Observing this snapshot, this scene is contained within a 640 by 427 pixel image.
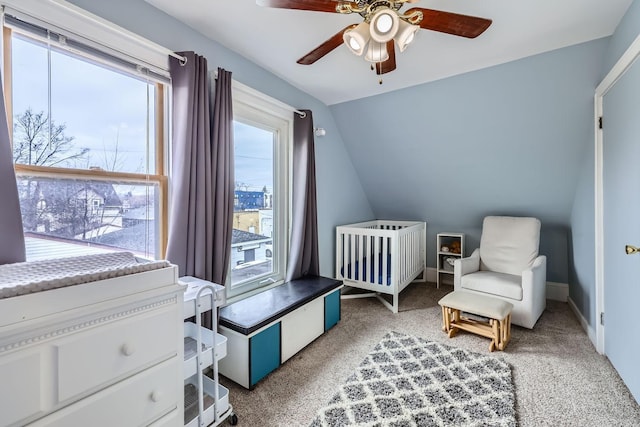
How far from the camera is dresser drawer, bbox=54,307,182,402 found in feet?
2.72

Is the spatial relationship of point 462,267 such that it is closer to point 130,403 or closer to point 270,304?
point 270,304

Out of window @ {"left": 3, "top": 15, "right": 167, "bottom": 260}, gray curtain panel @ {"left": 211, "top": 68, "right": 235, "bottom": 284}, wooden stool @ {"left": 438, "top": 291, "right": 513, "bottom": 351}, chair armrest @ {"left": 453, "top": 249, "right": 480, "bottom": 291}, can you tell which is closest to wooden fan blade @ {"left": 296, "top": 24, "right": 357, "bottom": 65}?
gray curtain panel @ {"left": 211, "top": 68, "right": 235, "bottom": 284}

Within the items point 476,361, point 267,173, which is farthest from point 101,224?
point 476,361

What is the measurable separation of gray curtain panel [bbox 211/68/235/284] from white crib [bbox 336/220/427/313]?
1.62 meters

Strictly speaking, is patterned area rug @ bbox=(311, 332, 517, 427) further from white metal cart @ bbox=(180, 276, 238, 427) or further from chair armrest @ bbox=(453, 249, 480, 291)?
chair armrest @ bbox=(453, 249, 480, 291)

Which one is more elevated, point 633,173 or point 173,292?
point 633,173

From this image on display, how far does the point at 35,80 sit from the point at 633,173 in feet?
10.3

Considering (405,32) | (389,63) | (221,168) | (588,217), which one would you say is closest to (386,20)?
(405,32)

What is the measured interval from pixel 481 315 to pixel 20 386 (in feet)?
8.49

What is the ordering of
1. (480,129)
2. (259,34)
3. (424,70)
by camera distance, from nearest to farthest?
1. (259,34)
2. (424,70)
3. (480,129)

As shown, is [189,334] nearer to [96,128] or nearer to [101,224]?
[101,224]

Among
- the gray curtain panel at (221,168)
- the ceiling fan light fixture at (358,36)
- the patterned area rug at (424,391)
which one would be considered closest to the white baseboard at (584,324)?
the patterned area rug at (424,391)

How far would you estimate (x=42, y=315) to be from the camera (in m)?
0.78

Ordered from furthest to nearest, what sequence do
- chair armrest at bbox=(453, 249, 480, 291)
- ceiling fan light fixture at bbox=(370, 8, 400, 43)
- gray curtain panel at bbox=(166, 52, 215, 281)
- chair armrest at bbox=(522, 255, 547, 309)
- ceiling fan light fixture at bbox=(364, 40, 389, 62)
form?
chair armrest at bbox=(453, 249, 480, 291)
chair armrest at bbox=(522, 255, 547, 309)
gray curtain panel at bbox=(166, 52, 215, 281)
ceiling fan light fixture at bbox=(364, 40, 389, 62)
ceiling fan light fixture at bbox=(370, 8, 400, 43)
